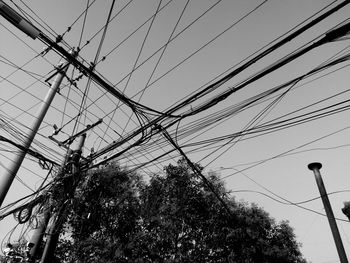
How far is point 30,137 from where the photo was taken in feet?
18.9

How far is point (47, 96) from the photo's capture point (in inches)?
272

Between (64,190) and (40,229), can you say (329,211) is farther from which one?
(40,229)

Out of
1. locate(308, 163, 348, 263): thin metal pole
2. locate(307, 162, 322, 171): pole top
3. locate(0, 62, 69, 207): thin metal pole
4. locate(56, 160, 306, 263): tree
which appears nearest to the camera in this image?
locate(0, 62, 69, 207): thin metal pole

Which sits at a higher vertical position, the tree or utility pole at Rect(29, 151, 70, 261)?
the tree

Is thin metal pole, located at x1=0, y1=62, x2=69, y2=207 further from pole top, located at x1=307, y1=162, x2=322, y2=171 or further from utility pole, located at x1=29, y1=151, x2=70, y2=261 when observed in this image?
pole top, located at x1=307, y1=162, x2=322, y2=171

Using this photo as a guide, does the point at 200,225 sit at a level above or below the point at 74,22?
below

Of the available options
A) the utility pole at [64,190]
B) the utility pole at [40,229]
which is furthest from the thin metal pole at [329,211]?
the utility pole at [40,229]

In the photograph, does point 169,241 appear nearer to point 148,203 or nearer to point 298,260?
point 148,203

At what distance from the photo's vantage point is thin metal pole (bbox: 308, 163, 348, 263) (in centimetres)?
601

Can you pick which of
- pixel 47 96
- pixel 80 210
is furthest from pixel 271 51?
pixel 80 210

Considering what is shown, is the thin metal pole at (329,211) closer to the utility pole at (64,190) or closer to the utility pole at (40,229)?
the utility pole at (64,190)

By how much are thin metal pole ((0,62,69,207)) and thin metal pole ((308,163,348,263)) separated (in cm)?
734

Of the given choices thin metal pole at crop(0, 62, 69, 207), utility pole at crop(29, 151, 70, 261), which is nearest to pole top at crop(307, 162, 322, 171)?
utility pole at crop(29, 151, 70, 261)

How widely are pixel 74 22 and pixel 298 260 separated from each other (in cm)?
1648
